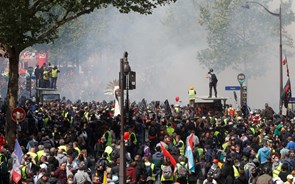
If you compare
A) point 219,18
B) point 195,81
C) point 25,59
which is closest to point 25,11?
point 219,18

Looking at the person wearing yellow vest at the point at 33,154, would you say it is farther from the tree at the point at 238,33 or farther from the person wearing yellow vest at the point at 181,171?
the tree at the point at 238,33

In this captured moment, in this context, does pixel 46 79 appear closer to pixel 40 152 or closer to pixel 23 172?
pixel 40 152

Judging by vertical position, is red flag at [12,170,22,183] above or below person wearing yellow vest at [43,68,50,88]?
below

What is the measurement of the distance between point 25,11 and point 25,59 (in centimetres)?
7507

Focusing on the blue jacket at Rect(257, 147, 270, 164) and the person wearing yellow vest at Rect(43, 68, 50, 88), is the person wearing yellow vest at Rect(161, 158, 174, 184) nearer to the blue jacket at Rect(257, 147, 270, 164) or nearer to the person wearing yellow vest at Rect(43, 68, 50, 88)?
the blue jacket at Rect(257, 147, 270, 164)

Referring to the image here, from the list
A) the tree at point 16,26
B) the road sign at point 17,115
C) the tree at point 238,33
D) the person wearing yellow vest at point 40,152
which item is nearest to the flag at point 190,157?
the person wearing yellow vest at point 40,152

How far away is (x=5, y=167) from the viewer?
80.6ft

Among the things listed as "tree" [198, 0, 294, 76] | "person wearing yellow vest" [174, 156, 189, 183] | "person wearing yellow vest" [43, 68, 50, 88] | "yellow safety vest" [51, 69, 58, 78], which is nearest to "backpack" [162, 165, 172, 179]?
"person wearing yellow vest" [174, 156, 189, 183]

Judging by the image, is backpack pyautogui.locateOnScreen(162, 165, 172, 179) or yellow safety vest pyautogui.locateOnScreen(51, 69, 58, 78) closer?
backpack pyautogui.locateOnScreen(162, 165, 172, 179)

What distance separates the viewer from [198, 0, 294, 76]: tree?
90438 mm

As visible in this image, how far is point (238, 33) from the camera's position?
95.0m

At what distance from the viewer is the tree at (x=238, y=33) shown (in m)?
90.4

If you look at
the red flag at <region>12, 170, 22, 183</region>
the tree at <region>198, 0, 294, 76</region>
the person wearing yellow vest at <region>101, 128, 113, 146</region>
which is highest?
the tree at <region>198, 0, 294, 76</region>

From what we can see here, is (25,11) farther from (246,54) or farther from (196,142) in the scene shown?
(246,54)
